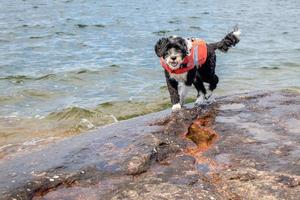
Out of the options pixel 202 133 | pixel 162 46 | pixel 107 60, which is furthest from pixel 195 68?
pixel 107 60

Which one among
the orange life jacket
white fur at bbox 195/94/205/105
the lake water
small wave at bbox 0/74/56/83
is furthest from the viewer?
small wave at bbox 0/74/56/83

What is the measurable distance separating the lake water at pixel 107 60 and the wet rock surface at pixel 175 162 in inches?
119

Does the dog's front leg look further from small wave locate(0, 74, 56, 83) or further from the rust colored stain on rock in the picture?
small wave locate(0, 74, 56, 83)

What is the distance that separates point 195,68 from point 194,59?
0.66 feet

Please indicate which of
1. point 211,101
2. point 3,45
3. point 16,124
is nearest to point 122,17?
point 3,45

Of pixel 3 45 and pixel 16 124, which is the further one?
pixel 3 45

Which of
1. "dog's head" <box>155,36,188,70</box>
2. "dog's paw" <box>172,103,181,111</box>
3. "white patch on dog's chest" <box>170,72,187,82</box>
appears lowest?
"dog's paw" <box>172,103,181,111</box>

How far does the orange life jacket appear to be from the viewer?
6543 millimetres

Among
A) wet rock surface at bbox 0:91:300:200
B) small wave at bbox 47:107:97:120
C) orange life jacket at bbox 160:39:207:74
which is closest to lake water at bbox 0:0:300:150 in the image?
small wave at bbox 47:107:97:120

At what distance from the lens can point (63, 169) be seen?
4625mm

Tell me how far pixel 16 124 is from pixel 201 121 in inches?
171

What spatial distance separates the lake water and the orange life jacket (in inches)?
104

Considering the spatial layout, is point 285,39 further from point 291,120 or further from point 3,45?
point 291,120

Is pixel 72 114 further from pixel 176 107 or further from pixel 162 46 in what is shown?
pixel 162 46
